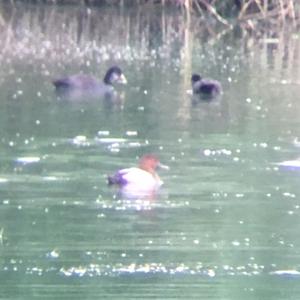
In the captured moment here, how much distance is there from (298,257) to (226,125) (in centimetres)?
626

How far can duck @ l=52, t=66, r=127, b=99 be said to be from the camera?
722 inches

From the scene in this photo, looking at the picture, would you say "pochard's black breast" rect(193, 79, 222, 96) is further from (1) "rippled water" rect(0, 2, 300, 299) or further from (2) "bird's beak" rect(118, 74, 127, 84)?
(2) "bird's beak" rect(118, 74, 127, 84)

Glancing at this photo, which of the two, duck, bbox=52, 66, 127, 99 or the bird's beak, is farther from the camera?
the bird's beak

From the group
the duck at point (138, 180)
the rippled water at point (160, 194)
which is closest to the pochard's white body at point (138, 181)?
the duck at point (138, 180)

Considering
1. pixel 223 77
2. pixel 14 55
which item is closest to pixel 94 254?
pixel 223 77

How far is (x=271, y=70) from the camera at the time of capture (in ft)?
71.1

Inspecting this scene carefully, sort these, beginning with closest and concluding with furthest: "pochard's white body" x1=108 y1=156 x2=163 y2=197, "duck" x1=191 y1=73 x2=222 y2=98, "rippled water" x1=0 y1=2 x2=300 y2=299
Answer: "rippled water" x1=0 y1=2 x2=300 y2=299 → "pochard's white body" x1=108 y1=156 x2=163 y2=197 → "duck" x1=191 y1=73 x2=222 y2=98

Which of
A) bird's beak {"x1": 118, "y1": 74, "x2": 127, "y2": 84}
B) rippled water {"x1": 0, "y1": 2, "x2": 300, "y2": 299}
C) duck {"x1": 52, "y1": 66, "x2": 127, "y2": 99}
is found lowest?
bird's beak {"x1": 118, "y1": 74, "x2": 127, "y2": 84}

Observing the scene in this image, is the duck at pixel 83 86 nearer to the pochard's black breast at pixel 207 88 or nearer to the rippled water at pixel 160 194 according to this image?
the rippled water at pixel 160 194

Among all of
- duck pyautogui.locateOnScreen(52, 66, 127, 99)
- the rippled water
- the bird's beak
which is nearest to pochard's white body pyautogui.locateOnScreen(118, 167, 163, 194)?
the rippled water

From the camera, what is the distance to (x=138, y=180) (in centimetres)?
1180

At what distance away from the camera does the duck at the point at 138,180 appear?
11.6 m

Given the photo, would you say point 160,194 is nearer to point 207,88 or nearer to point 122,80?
point 207,88

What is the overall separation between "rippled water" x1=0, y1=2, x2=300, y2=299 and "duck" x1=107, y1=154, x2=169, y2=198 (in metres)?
0.10
